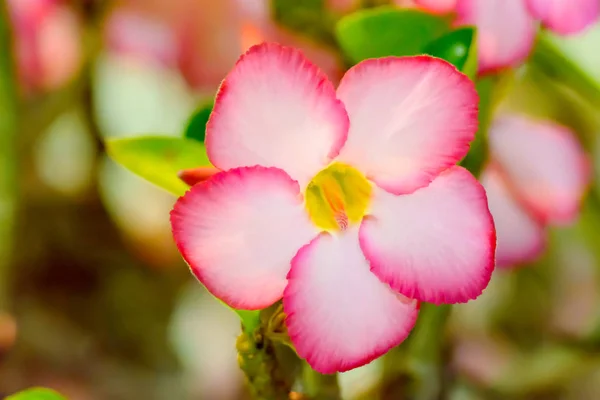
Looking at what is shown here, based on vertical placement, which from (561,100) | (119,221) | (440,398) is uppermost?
(561,100)

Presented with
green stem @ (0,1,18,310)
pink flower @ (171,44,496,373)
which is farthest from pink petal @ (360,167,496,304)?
green stem @ (0,1,18,310)

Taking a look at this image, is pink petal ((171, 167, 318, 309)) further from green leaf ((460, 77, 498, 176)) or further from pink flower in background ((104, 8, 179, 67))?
pink flower in background ((104, 8, 179, 67))

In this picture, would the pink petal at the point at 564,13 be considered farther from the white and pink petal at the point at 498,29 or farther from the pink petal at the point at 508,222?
the pink petal at the point at 508,222

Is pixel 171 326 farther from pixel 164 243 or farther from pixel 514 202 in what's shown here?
pixel 514 202

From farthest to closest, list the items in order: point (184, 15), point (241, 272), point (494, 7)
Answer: point (184, 15), point (494, 7), point (241, 272)

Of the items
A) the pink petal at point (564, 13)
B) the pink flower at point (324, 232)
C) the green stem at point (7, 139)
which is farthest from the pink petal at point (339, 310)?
the green stem at point (7, 139)

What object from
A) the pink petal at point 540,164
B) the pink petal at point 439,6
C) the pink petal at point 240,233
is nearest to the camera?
the pink petal at point 240,233

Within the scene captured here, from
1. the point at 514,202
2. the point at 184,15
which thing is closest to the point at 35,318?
the point at 184,15
